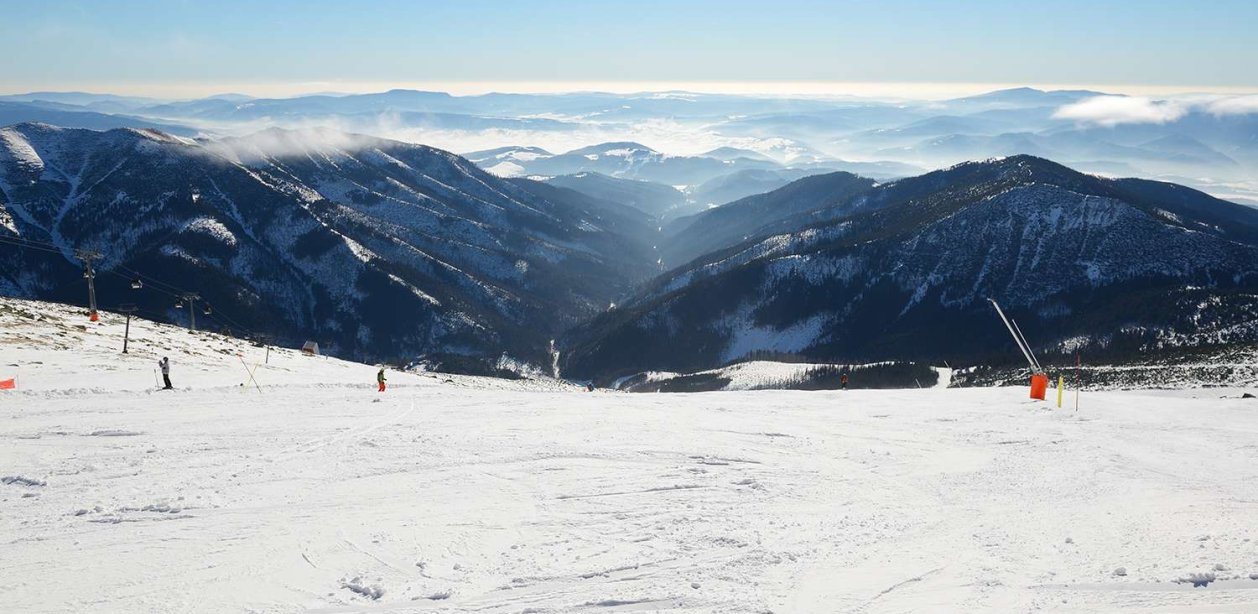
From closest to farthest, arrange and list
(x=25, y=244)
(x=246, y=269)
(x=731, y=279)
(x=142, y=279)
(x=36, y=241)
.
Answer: (x=25, y=244)
(x=142, y=279)
(x=36, y=241)
(x=731, y=279)
(x=246, y=269)

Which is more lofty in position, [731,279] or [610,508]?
[731,279]

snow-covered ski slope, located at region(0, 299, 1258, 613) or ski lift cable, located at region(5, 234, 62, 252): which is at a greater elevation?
ski lift cable, located at region(5, 234, 62, 252)

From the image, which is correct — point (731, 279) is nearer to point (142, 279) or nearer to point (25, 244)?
point (142, 279)

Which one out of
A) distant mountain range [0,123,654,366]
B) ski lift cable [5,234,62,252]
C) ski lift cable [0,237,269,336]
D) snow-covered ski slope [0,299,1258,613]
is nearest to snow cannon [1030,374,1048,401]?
snow-covered ski slope [0,299,1258,613]

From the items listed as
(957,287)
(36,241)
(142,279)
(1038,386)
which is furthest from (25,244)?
(957,287)

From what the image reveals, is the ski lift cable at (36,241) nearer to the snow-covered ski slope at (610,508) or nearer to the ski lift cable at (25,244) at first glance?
the ski lift cable at (25,244)

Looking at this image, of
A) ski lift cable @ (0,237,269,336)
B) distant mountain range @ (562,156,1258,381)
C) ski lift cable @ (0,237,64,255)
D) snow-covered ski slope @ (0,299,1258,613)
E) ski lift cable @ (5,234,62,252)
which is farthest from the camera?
ski lift cable @ (5,234,62,252)

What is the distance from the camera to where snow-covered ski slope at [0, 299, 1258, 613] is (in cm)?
1266

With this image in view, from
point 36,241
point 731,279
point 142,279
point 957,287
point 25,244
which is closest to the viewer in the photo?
point 957,287

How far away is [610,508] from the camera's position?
16.7m

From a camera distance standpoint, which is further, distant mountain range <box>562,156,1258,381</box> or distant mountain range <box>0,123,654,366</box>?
distant mountain range <box>0,123,654,366</box>

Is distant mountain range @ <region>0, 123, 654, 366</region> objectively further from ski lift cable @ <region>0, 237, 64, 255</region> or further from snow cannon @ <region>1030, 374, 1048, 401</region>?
snow cannon @ <region>1030, 374, 1048, 401</region>

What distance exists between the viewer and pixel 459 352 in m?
167

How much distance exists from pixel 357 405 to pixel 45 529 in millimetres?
14193
